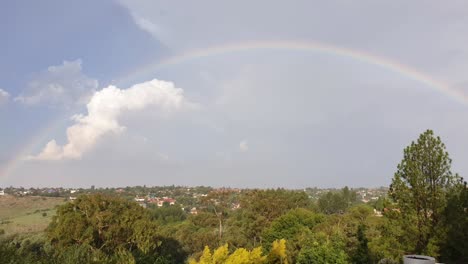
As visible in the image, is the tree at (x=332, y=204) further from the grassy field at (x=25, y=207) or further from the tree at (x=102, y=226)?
the tree at (x=102, y=226)

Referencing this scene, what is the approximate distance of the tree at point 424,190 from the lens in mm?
17625

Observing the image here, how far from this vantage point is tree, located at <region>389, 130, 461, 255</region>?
17.6 meters

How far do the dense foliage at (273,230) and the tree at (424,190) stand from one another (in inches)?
1.7

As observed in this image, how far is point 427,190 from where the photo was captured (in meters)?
17.8

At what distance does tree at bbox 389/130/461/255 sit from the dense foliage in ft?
0.14

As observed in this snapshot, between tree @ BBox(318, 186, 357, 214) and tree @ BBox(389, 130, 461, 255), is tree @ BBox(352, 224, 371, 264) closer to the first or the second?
tree @ BBox(389, 130, 461, 255)

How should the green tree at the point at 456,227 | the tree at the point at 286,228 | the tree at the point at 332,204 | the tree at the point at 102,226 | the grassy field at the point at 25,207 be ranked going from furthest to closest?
the tree at the point at 332,204 < the grassy field at the point at 25,207 < the tree at the point at 286,228 < the tree at the point at 102,226 < the green tree at the point at 456,227

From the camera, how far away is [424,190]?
17.8 metres

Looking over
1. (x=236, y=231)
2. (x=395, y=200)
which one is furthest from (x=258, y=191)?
(x=395, y=200)

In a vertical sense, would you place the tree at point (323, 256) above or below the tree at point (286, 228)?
above

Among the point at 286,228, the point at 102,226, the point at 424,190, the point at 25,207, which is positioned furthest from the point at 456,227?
the point at 25,207

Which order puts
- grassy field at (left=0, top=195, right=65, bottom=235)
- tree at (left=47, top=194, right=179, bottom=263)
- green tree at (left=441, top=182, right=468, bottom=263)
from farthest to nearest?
1. grassy field at (left=0, top=195, right=65, bottom=235)
2. tree at (left=47, top=194, right=179, bottom=263)
3. green tree at (left=441, top=182, right=468, bottom=263)

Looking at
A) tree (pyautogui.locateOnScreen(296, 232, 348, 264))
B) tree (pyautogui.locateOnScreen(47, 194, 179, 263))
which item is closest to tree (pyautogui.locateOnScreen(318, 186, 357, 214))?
tree (pyautogui.locateOnScreen(47, 194, 179, 263))

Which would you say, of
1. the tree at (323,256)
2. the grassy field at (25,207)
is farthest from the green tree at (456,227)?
the grassy field at (25,207)
